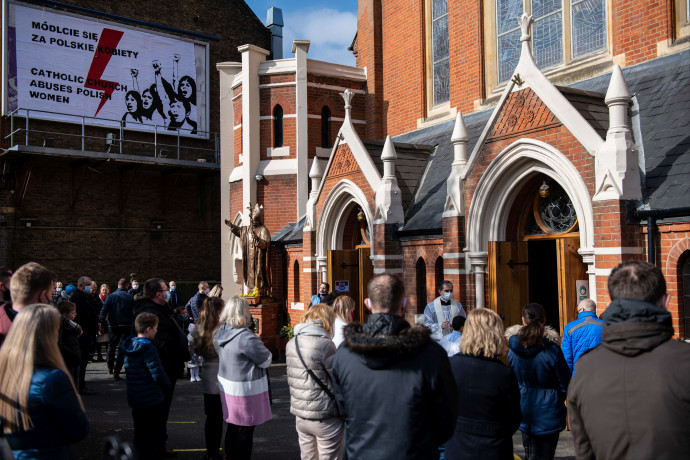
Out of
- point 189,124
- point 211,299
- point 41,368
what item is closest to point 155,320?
point 211,299

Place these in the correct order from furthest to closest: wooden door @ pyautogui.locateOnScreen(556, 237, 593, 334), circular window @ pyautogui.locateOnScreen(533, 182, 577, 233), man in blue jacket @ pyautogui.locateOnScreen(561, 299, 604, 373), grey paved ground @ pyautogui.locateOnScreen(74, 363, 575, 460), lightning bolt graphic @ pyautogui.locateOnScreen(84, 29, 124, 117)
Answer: lightning bolt graphic @ pyautogui.locateOnScreen(84, 29, 124, 117)
circular window @ pyautogui.locateOnScreen(533, 182, 577, 233)
wooden door @ pyautogui.locateOnScreen(556, 237, 593, 334)
grey paved ground @ pyautogui.locateOnScreen(74, 363, 575, 460)
man in blue jacket @ pyautogui.locateOnScreen(561, 299, 604, 373)

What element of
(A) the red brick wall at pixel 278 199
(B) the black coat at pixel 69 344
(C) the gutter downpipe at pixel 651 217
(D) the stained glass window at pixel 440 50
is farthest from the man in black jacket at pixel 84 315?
(D) the stained glass window at pixel 440 50

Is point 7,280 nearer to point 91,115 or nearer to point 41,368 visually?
point 41,368

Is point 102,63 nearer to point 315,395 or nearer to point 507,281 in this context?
point 507,281

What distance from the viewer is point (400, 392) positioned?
299 centimetres

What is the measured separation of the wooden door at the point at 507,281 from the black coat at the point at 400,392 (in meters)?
6.74

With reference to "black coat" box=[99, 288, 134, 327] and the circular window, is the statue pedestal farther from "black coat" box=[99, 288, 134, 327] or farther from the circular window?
the circular window

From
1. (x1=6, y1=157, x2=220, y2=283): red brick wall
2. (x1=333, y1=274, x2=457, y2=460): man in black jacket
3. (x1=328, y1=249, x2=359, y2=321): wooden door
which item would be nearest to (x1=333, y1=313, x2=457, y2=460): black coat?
(x1=333, y1=274, x2=457, y2=460): man in black jacket

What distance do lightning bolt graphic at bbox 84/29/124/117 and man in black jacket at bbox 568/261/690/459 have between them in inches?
826

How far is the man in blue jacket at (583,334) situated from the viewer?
19.0ft

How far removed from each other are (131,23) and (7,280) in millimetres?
17047

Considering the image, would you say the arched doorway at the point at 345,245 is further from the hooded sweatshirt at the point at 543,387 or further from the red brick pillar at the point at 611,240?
the hooded sweatshirt at the point at 543,387

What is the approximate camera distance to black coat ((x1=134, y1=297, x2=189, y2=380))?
Answer: 603cm

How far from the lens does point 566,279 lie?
8.62 meters
